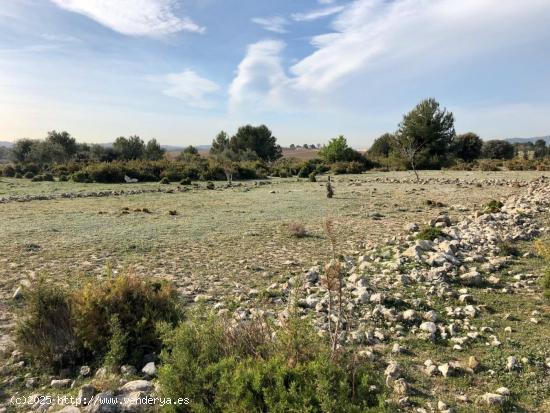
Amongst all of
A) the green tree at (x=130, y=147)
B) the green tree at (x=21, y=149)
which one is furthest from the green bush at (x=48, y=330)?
the green tree at (x=21, y=149)

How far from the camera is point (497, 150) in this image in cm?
6419

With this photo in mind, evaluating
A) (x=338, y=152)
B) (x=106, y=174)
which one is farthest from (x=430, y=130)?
(x=106, y=174)

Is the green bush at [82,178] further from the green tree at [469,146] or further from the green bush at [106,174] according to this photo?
the green tree at [469,146]

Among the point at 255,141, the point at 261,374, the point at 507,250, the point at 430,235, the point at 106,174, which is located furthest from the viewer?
the point at 255,141

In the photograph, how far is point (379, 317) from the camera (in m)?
5.19

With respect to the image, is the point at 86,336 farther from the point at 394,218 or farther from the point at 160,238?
the point at 394,218

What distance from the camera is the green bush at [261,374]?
261 cm

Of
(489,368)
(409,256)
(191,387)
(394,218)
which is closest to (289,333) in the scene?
(191,387)

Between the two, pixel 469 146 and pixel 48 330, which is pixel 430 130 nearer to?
pixel 469 146

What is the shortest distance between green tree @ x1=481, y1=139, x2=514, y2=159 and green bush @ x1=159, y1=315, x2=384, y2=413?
221 feet

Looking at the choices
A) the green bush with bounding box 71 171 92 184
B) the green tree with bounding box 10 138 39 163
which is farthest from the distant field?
the green tree with bounding box 10 138 39 163

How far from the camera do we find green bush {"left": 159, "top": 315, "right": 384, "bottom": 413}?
261 centimetres

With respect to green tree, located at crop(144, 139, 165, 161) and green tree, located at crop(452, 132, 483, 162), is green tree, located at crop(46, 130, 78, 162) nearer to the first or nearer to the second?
green tree, located at crop(144, 139, 165, 161)

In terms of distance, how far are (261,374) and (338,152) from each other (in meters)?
54.1
